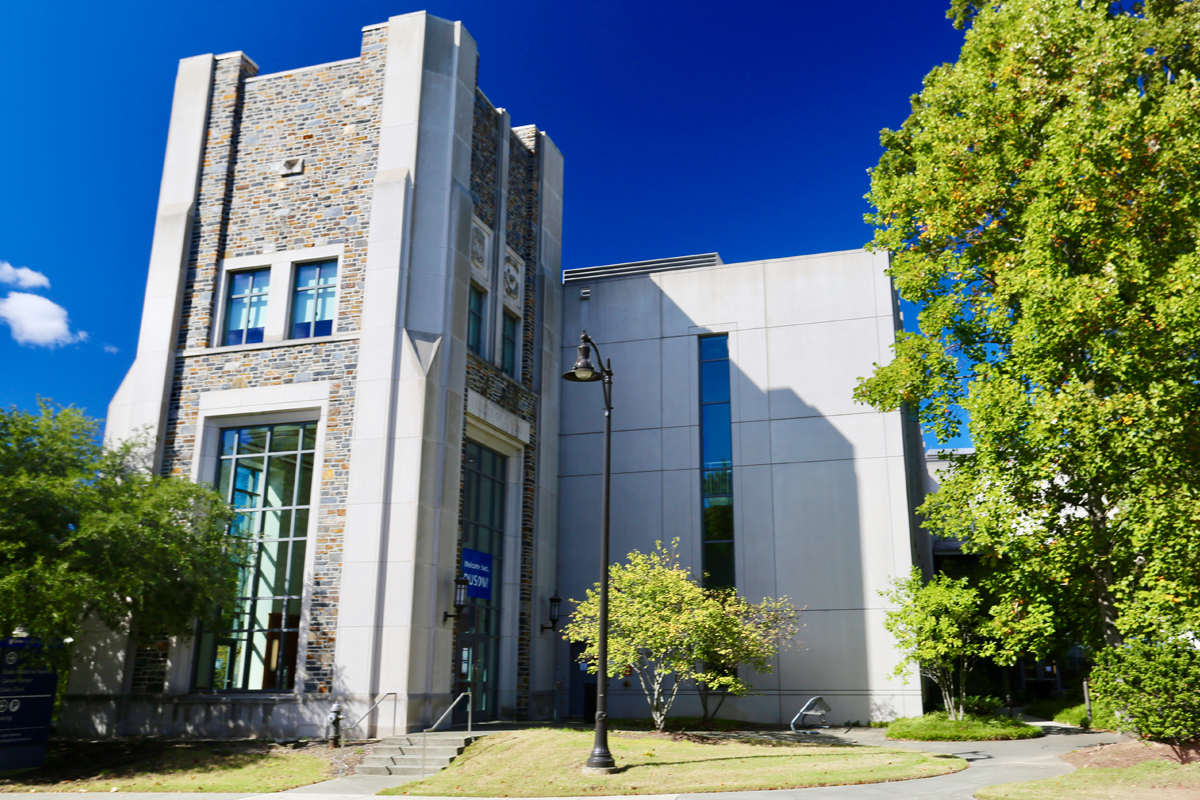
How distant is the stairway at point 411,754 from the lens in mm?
16547

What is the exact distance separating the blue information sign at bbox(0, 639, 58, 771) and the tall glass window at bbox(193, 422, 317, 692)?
375 centimetres

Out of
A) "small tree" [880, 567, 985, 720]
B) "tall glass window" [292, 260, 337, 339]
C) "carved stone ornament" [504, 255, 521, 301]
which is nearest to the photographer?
"small tree" [880, 567, 985, 720]

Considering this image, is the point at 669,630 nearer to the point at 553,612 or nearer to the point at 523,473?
the point at 553,612

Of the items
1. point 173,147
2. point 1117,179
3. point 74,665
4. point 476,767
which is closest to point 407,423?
point 476,767

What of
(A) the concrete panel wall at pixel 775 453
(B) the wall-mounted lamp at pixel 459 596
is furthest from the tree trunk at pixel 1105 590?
(B) the wall-mounted lamp at pixel 459 596

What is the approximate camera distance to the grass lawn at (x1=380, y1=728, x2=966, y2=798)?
45.0ft

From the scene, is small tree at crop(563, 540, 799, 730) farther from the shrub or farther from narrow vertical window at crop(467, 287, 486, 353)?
narrow vertical window at crop(467, 287, 486, 353)

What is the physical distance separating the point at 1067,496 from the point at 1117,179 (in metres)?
5.39

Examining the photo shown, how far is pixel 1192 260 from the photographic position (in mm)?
14531

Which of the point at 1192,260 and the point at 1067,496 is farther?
the point at 1067,496

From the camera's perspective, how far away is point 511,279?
26.2m

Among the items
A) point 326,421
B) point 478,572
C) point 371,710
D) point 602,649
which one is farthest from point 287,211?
point 602,649

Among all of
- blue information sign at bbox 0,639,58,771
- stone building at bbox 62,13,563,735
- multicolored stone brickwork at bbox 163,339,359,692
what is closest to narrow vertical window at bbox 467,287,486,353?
stone building at bbox 62,13,563,735

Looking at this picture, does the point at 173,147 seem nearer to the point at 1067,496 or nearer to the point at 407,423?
the point at 407,423
